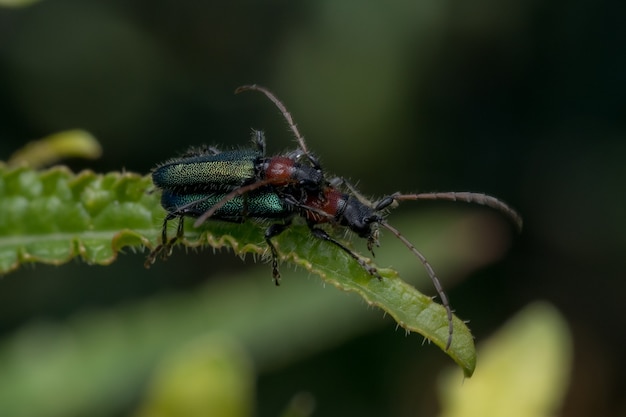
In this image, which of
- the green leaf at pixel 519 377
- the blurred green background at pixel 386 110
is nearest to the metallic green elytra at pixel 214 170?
the green leaf at pixel 519 377

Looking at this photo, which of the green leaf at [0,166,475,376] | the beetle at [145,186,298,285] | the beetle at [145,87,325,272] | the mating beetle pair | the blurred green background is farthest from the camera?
the blurred green background

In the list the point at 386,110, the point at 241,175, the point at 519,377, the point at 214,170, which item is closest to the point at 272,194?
the point at 241,175

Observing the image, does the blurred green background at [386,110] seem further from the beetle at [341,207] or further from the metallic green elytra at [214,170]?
the metallic green elytra at [214,170]

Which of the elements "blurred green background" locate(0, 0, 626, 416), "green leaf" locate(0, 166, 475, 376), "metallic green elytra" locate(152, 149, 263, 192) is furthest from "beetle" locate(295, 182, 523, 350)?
"blurred green background" locate(0, 0, 626, 416)

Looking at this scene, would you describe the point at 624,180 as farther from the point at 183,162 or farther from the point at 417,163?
the point at 183,162

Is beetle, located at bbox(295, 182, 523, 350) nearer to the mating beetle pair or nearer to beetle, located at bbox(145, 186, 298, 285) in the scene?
the mating beetle pair

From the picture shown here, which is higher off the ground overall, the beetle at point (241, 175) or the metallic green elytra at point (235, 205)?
the beetle at point (241, 175)

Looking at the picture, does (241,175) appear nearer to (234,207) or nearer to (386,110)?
(234,207)

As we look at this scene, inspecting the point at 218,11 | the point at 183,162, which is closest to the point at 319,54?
the point at 218,11
